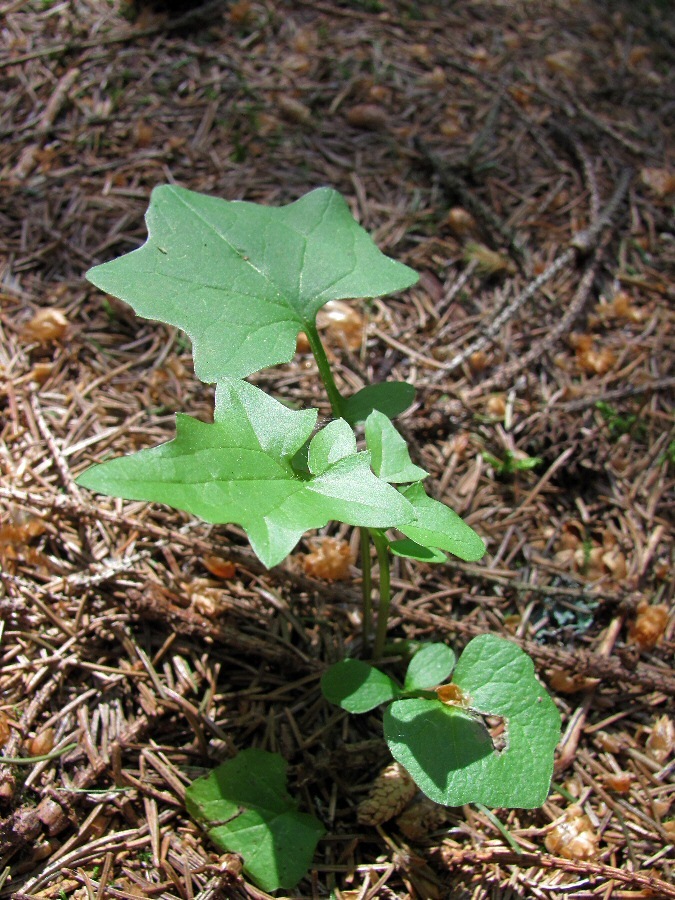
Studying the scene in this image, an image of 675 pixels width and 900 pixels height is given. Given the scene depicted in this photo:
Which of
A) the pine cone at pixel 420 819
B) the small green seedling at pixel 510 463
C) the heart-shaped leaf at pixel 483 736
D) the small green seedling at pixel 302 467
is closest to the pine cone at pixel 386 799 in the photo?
the pine cone at pixel 420 819

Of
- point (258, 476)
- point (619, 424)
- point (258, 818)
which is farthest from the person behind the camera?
point (619, 424)

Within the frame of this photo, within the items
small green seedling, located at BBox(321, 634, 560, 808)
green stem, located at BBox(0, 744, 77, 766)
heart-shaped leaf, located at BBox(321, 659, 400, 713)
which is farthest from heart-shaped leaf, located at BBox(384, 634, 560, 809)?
green stem, located at BBox(0, 744, 77, 766)

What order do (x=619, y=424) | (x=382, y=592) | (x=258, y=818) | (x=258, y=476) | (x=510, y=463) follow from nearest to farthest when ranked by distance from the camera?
(x=258, y=476) → (x=258, y=818) → (x=382, y=592) → (x=510, y=463) → (x=619, y=424)

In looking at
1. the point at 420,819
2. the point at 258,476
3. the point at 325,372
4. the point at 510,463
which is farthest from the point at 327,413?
the point at 420,819

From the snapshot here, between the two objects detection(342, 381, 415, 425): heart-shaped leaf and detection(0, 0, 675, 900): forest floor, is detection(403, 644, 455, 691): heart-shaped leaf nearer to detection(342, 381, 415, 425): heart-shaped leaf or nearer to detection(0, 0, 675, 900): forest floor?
detection(0, 0, 675, 900): forest floor

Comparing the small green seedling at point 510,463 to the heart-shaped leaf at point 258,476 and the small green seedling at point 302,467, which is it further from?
the heart-shaped leaf at point 258,476

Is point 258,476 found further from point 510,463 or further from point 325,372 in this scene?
point 510,463

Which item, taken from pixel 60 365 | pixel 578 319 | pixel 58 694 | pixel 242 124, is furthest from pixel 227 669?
pixel 242 124

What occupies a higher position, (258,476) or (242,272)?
(242,272)
